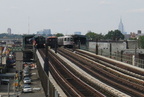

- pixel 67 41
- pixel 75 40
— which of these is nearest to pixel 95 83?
pixel 75 40

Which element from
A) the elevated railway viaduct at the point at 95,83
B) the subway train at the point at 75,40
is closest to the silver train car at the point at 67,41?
the subway train at the point at 75,40

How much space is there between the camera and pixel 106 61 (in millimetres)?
45219

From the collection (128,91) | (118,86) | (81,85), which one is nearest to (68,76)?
(81,85)

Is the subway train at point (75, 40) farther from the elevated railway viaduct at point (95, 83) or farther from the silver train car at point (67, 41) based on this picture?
the elevated railway viaduct at point (95, 83)

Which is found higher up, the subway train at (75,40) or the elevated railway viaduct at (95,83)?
the subway train at (75,40)

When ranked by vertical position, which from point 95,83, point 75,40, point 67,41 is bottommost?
point 95,83

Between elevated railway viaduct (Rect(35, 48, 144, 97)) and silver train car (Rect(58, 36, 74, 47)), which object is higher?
silver train car (Rect(58, 36, 74, 47))

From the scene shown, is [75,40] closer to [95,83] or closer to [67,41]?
[67,41]

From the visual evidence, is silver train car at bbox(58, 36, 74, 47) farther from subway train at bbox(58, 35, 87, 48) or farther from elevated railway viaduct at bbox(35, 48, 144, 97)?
elevated railway viaduct at bbox(35, 48, 144, 97)

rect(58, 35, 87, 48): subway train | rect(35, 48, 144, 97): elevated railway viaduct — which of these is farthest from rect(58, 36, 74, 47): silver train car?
rect(35, 48, 144, 97): elevated railway viaduct

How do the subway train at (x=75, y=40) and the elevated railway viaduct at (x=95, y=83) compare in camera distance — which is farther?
the subway train at (x=75, y=40)

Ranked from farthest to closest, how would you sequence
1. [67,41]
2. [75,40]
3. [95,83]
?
[67,41] → [75,40] → [95,83]

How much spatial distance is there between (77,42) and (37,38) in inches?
309

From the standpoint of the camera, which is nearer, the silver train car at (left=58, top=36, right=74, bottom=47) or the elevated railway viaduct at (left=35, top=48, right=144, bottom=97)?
the elevated railway viaduct at (left=35, top=48, right=144, bottom=97)
